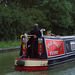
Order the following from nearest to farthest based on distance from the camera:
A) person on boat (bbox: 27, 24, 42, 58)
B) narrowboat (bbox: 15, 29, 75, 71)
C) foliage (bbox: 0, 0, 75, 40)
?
narrowboat (bbox: 15, 29, 75, 71) → person on boat (bbox: 27, 24, 42, 58) → foliage (bbox: 0, 0, 75, 40)

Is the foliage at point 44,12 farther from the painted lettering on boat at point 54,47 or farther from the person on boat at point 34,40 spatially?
the person on boat at point 34,40

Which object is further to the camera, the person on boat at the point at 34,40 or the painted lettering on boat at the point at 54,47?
the painted lettering on boat at the point at 54,47

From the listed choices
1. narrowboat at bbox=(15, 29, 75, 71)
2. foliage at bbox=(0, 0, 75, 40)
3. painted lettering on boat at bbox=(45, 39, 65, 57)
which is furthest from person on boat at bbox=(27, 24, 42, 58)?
foliage at bbox=(0, 0, 75, 40)

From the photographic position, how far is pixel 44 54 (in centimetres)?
879

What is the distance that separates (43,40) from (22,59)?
1.44 meters

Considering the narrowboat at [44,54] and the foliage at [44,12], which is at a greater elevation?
the foliage at [44,12]

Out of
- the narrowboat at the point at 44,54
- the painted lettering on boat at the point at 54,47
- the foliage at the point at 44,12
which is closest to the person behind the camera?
the narrowboat at the point at 44,54

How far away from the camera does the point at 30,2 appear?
2892 cm

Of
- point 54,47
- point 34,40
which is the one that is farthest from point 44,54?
point 54,47

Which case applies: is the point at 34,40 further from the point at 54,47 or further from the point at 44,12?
the point at 44,12

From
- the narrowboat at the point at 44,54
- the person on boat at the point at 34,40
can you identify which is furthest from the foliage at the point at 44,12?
the person on boat at the point at 34,40

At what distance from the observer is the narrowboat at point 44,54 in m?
8.26

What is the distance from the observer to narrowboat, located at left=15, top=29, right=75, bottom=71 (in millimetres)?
8258

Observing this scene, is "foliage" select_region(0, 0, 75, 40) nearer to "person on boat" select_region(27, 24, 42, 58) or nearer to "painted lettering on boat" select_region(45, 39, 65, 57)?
"painted lettering on boat" select_region(45, 39, 65, 57)
